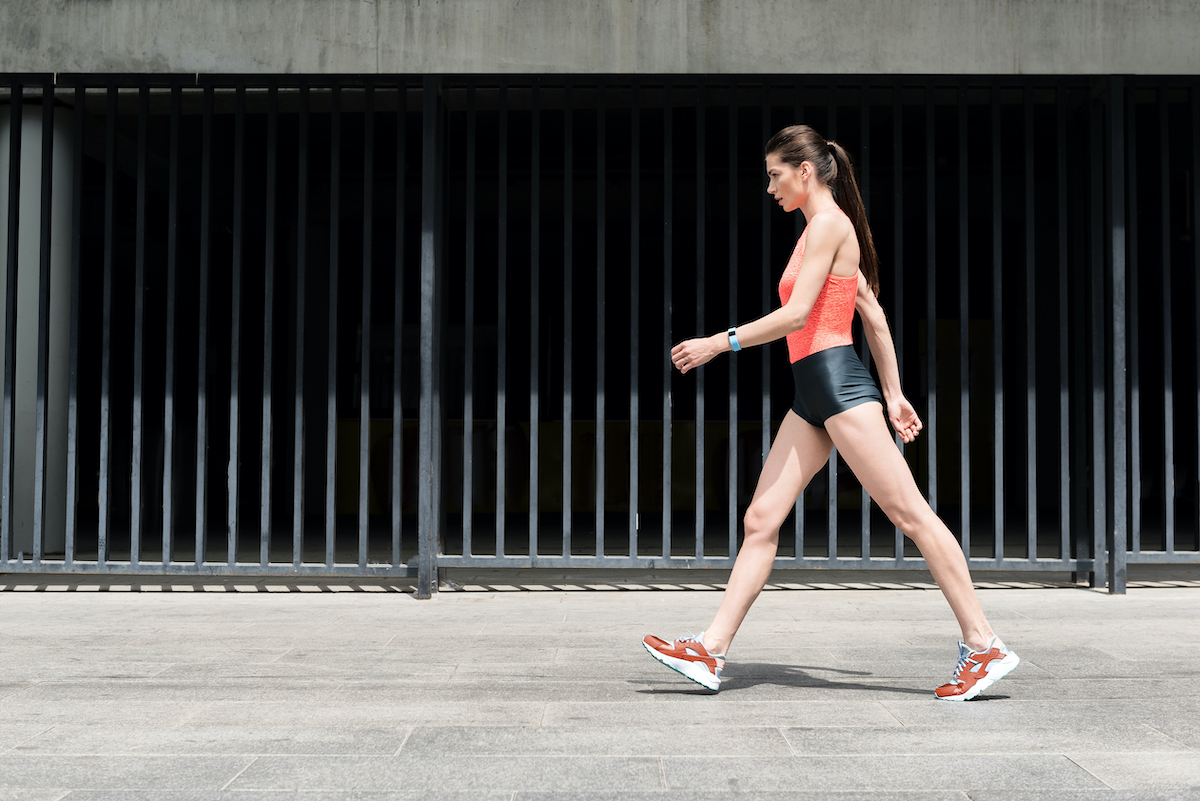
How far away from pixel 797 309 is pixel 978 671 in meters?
1.33

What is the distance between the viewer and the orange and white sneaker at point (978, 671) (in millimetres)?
3820

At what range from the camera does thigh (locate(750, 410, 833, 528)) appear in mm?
4020

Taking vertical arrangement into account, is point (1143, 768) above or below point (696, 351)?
below

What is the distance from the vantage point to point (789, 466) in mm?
4066

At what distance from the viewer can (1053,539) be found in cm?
1105

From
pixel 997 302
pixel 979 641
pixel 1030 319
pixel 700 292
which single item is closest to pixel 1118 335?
pixel 1030 319

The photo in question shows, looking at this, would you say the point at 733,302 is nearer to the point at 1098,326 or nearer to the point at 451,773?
the point at 1098,326

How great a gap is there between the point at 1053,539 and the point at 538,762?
29.9 ft

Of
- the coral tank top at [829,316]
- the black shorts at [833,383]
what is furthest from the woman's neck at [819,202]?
the black shorts at [833,383]

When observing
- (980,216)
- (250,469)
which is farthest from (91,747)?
(980,216)

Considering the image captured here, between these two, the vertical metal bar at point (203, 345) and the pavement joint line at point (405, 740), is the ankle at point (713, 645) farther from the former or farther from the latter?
the vertical metal bar at point (203, 345)

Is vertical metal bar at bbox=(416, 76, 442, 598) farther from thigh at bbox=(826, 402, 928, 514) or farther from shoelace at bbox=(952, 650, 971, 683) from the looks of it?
shoelace at bbox=(952, 650, 971, 683)

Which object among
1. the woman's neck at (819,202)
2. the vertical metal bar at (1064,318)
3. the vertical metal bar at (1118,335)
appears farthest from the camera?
the vertical metal bar at (1064,318)

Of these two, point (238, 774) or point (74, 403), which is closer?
point (238, 774)
